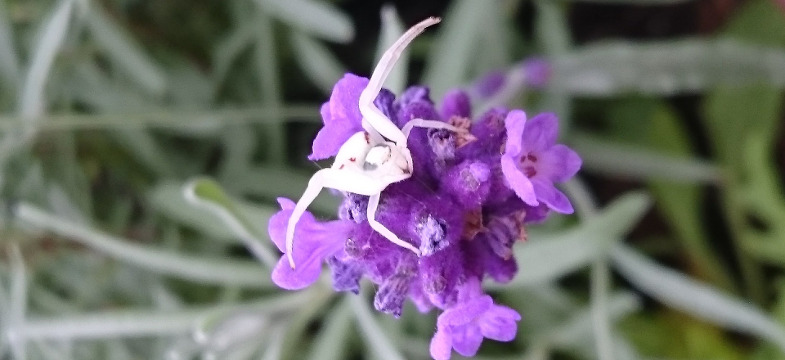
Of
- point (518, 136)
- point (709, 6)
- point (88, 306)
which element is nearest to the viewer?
point (518, 136)

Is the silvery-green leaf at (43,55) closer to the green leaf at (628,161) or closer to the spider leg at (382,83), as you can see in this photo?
the spider leg at (382,83)

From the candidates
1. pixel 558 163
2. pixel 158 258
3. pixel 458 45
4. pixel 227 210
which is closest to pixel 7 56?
pixel 158 258

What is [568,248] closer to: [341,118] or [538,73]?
[538,73]

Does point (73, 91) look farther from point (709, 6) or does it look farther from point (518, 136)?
point (709, 6)

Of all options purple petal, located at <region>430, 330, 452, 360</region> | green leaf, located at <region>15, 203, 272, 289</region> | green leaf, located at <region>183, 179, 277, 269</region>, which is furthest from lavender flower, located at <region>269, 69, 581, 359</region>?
green leaf, located at <region>15, 203, 272, 289</region>

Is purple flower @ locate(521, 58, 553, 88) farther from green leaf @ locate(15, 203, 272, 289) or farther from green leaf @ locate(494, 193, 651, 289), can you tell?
green leaf @ locate(15, 203, 272, 289)

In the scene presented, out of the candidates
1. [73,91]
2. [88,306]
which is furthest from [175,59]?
[88,306]

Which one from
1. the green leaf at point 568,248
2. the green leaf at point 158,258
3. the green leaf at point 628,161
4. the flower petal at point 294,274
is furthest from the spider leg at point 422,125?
the green leaf at point 628,161
